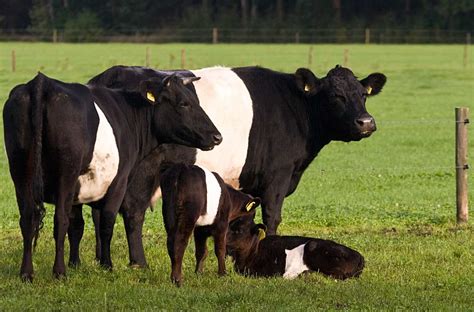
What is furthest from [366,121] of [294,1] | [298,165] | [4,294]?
[294,1]

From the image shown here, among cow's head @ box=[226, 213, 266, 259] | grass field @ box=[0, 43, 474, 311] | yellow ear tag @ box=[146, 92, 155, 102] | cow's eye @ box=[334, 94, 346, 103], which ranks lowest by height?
grass field @ box=[0, 43, 474, 311]

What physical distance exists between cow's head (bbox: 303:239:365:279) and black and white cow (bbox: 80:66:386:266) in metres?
1.57

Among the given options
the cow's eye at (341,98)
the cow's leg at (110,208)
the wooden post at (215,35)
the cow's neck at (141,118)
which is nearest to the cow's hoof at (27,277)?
the cow's leg at (110,208)

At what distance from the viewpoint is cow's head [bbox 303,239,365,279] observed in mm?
9172

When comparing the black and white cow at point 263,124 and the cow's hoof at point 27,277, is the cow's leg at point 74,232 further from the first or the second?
the cow's hoof at point 27,277

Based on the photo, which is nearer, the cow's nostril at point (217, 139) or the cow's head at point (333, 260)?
the cow's head at point (333, 260)

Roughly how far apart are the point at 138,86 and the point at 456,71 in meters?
39.7

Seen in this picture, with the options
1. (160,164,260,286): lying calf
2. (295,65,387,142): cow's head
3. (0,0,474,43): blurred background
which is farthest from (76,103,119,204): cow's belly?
(0,0,474,43): blurred background

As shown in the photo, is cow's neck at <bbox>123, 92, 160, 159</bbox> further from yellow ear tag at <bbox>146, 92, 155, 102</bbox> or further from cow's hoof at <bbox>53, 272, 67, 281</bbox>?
cow's hoof at <bbox>53, 272, 67, 281</bbox>

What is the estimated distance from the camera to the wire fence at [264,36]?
74.8 meters

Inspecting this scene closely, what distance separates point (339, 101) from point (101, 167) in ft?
10.4

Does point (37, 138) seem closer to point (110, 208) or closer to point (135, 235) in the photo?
point (110, 208)

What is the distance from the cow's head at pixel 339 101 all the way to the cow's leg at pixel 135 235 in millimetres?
2312

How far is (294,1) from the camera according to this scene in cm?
8888
